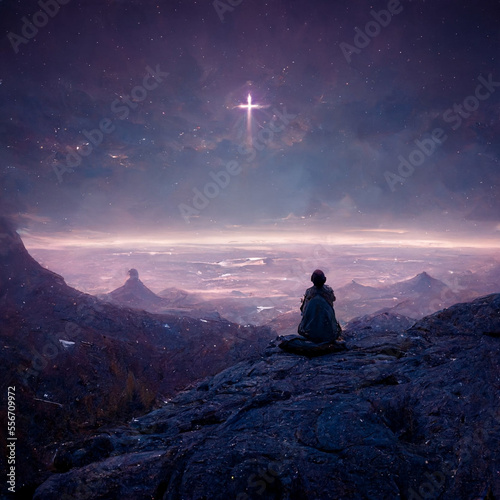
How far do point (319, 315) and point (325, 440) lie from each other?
4862 millimetres

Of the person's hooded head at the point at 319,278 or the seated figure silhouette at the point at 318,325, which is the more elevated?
the person's hooded head at the point at 319,278

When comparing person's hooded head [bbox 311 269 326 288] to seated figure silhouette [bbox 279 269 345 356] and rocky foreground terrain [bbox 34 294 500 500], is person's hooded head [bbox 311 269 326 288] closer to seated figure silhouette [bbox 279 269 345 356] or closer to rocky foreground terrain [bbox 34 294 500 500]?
seated figure silhouette [bbox 279 269 345 356]

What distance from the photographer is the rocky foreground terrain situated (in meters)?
4.88

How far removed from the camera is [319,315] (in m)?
10.2

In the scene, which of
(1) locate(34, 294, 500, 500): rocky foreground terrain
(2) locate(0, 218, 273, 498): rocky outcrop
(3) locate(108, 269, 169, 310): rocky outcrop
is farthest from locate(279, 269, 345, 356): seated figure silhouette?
(3) locate(108, 269, 169, 310): rocky outcrop

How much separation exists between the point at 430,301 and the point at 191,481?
21543cm

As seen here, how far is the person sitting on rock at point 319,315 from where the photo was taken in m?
10.2

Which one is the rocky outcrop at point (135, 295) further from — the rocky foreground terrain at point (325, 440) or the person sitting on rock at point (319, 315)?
the rocky foreground terrain at point (325, 440)

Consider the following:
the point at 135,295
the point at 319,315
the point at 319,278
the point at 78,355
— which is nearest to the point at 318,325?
the point at 319,315

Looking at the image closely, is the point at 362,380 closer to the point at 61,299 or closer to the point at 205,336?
the point at 205,336

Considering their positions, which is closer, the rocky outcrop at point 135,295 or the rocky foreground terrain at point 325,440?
the rocky foreground terrain at point 325,440

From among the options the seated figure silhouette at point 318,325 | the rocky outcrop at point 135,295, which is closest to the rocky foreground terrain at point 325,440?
the seated figure silhouette at point 318,325

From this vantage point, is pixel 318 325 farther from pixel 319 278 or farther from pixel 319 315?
pixel 319 278

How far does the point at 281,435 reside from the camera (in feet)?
19.6
